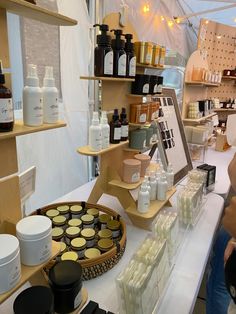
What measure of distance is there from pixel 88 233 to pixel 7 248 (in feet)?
1.49

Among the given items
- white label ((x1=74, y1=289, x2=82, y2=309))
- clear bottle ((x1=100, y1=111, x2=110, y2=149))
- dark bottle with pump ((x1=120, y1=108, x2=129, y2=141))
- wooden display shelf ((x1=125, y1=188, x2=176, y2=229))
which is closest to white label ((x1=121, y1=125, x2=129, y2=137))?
dark bottle with pump ((x1=120, y1=108, x2=129, y2=141))

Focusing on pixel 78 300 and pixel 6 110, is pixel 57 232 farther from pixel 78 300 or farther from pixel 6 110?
pixel 6 110

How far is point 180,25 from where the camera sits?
3363 mm

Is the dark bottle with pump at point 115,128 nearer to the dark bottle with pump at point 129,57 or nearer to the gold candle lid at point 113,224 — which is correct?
the dark bottle with pump at point 129,57

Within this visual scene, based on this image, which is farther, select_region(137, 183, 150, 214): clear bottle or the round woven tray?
select_region(137, 183, 150, 214): clear bottle

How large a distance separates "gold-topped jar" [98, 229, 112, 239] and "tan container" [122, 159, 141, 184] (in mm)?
251

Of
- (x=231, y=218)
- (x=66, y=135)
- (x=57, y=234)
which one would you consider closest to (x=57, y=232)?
(x=57, y=234)

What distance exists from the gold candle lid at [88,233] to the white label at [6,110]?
546 mm

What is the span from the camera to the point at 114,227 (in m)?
0.99

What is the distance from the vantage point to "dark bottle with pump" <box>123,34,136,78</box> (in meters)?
1.02

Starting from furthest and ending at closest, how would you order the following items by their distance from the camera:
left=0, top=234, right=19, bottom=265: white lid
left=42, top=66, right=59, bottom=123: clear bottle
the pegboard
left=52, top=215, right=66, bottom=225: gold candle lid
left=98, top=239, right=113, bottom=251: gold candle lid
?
the pegboard, left=52, top=215, right=66, bottom=225: gold candle lid, left=98, top=239, right=113, bottom=251: gold candle lid, left=42, top=66, right=59, bottom=123: clear bottle, left=0, top=234, right=19, bottom=265: white lid

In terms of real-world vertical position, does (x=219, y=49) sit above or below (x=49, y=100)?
above

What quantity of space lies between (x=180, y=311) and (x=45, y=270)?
1.37ft

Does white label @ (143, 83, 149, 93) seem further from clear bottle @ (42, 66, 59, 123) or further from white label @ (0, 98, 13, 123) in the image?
white label @ (0, 98, 13, 123)
